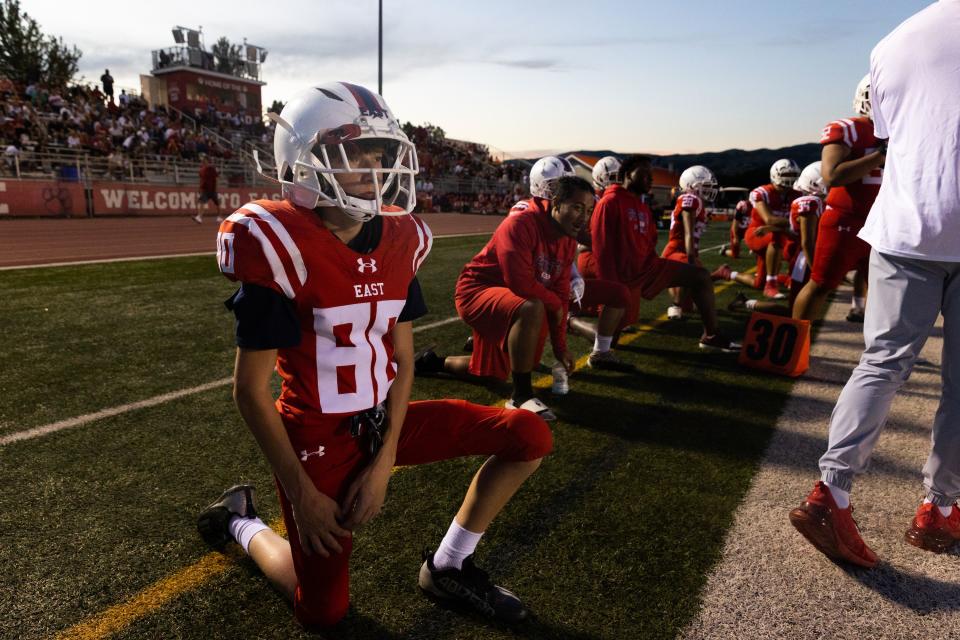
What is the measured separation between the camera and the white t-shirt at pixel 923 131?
2.21 meters

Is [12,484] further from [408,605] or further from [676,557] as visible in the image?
[676,557]

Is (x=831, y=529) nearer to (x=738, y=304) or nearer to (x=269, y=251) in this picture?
(x=269, y=251)

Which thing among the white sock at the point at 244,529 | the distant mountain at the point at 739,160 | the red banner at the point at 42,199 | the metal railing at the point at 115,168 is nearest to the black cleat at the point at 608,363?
the white sock at the point at 244,529

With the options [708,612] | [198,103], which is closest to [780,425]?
[708,612]

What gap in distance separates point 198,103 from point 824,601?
47.6 metres

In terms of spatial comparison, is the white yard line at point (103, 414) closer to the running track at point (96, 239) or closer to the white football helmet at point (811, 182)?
the white football helmet at point (811, 182)

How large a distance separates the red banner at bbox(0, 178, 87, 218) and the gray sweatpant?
19.4 metres

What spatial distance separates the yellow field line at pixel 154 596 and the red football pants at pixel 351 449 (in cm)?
46

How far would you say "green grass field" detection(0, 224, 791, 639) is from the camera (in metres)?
2.08

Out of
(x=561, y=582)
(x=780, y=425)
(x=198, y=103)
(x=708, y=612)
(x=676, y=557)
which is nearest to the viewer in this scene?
(x=708, y=612)

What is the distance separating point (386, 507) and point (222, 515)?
67 centimetres

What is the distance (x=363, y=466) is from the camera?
1979mm

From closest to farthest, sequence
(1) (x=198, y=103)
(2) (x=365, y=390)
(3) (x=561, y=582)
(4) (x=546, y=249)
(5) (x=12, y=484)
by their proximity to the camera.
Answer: (2) (x=365, y=390), (3) (x=561, y=582), (5) (x=12, y=484), (4) (x=546, y=249), (1) (x=198, y=103)

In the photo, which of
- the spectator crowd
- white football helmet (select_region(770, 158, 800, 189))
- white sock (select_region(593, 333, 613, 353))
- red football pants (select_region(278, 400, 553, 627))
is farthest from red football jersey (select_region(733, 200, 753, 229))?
red football pants (select_region(278, 400, 553, 627))
